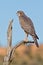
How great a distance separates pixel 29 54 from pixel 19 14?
42.6 ft

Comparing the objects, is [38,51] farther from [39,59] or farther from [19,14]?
[19,14]

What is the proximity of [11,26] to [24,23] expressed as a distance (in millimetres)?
3671

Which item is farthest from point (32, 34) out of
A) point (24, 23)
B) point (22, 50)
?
point (22, 50)

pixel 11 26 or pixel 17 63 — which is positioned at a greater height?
pixel 11 26

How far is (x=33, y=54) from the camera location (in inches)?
1045

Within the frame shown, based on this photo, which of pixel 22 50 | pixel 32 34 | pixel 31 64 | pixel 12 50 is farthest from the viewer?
pixel 22 50

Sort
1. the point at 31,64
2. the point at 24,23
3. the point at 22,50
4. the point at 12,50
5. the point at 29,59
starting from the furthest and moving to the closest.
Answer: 1. the point at 22,50
2. the point at 29,59
3. the point at 31,64
4. the point at 24,23
5. the point at 12,50

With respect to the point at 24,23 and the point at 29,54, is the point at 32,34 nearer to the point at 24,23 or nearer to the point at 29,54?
the point at 24,23

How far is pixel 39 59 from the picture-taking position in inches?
951

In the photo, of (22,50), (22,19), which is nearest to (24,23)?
(22,19)

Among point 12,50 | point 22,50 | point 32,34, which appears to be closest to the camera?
point 12,50

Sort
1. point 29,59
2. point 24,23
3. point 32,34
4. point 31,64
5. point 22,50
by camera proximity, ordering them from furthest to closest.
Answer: point 22,50 < point 29,59 < point 31,64 < point 24,23 < point 32,34

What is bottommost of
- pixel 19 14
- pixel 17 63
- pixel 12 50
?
pixel 17 63

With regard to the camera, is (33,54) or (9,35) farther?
(33,54)
